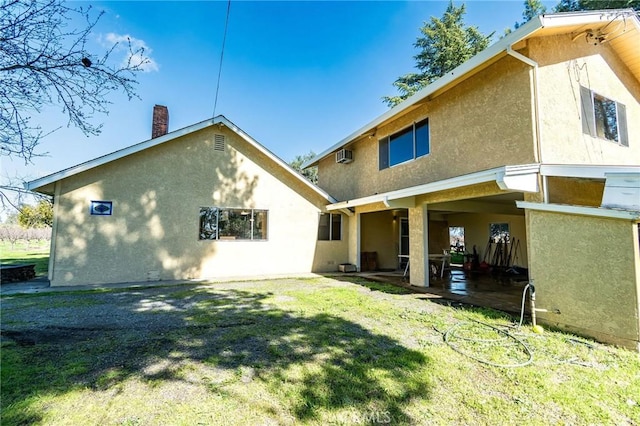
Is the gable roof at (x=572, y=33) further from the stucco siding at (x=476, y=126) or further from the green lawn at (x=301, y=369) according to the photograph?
the green lawn at (x=301, y=369)

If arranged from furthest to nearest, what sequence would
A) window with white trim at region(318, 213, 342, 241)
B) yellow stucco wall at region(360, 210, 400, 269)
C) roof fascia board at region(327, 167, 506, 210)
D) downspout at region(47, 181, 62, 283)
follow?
yellow stucco wall at region(360, 210, 400, 269) < window with white trim at region(318, 213, 342, 241) < downspout at region(47, 181, 62, 283) < roof fascia board at region(327, 167, 506, 210)

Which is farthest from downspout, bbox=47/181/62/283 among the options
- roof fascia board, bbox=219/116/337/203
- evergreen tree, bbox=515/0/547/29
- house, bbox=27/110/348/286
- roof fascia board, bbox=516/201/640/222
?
evergreen tree, bbox=515/0/547/29

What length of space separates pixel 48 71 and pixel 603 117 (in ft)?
36.5

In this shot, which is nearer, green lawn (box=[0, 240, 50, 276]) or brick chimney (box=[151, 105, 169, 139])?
brick chimney (box=[151, 105, 169, 139])

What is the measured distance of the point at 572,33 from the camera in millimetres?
6508

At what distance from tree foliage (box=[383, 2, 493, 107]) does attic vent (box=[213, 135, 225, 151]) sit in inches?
652

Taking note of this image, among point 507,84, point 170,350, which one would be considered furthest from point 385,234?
point 170,350

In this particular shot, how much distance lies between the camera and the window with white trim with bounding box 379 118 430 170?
847cm

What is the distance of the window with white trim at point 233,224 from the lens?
9.77 metres

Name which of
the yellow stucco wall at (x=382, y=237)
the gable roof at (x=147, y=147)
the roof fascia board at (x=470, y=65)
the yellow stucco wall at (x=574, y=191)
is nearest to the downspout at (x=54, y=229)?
the gable roof at (x=147, y=147)

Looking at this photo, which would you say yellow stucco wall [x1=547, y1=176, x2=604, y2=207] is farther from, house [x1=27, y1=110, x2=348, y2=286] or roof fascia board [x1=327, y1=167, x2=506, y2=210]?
house [x1=27, y1=110, x2=348, y2=286]

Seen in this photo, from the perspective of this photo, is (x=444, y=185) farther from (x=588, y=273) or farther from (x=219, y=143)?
(x=219, y=143)

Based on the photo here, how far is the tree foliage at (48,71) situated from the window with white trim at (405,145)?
7.03 metres

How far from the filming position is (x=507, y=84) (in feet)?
20.1
